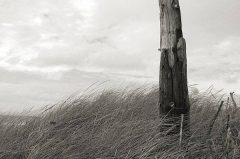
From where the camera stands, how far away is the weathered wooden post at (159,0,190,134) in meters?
5.97

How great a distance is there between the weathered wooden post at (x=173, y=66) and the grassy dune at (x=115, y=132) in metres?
0.28

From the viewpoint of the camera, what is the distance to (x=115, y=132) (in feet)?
19.4

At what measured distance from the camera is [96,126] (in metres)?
6.70

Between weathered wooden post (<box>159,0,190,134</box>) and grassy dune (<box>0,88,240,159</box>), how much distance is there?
280 millimetres

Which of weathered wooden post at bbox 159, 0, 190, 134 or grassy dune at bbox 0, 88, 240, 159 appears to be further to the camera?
weathered wooden post at bbox 159, 0, 190, 134

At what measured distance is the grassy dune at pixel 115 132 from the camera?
5.23 meters

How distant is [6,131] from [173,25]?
3511 millimetres

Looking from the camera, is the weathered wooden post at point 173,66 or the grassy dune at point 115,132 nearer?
the grassy dune at point 115,132

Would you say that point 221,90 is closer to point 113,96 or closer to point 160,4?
point 113,96

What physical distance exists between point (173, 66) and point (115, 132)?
122cm

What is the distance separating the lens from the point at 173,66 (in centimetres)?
596

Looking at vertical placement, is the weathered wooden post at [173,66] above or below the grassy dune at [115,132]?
above

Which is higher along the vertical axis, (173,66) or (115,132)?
(173,66)

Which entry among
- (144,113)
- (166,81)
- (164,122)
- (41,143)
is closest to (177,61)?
(166,81)
